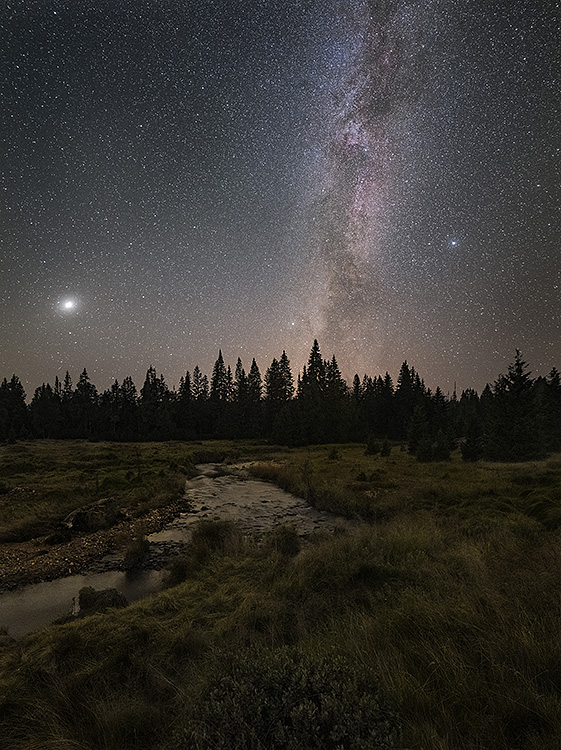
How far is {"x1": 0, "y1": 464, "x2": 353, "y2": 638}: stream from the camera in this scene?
357 inches

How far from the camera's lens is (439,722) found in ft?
10.0

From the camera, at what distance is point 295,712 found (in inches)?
115

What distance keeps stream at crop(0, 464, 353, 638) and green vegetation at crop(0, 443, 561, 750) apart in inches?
62.6

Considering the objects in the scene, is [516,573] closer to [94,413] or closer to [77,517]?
[77,517]

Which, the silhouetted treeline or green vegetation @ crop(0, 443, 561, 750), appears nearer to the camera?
green vegetation @ crop(0, 443, 561, 750)

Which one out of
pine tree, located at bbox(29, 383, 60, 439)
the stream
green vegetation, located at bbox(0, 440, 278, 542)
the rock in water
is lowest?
the stream

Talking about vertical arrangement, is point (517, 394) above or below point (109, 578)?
above

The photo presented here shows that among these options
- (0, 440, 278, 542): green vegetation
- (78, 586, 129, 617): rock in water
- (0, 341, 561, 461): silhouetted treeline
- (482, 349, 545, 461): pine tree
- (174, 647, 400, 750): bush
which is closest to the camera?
(174, 647, 400, 750): bush

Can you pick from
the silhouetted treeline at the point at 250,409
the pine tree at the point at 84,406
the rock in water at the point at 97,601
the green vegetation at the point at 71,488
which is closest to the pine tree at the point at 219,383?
the silhouetted treeline at the point at 250,409

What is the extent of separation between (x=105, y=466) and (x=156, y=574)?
79.4ft

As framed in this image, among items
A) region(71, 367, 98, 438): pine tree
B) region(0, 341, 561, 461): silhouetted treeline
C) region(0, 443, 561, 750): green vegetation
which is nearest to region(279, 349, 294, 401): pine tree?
region(0, 341, 561, 461): silhouetted treeline

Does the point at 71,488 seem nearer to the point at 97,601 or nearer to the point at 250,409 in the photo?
the point at 97,601

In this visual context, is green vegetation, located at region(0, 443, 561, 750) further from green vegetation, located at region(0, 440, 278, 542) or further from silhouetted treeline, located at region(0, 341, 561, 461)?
silhouetted treeline, located at region(0, 341, 561, 461)

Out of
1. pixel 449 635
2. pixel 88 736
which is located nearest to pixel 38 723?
pixel 88 736
